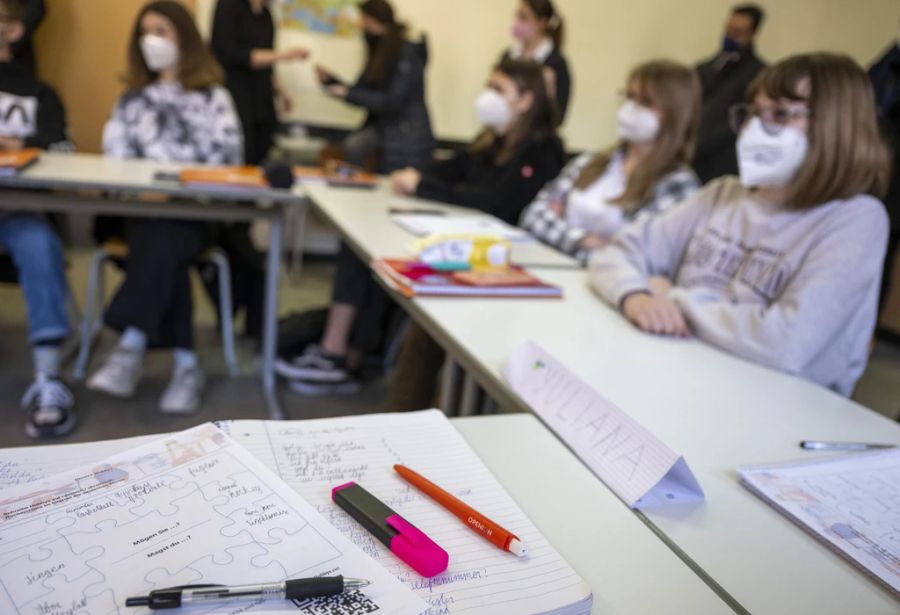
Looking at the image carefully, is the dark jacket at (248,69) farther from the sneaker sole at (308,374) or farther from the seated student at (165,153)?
the sneaker sole at (308,374)

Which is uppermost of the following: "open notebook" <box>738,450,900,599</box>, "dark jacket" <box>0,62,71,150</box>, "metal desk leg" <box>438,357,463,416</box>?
"dark jacket" <box>0,62,71,150</box>

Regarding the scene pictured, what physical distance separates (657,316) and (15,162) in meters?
1.64

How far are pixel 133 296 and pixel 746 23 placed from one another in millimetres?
3252

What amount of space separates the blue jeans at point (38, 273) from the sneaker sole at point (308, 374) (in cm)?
69

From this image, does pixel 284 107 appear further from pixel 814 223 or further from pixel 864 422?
pixel 864 422

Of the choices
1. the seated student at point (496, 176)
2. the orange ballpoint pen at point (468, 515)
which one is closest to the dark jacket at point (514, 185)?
the seated student at point (496, 176)

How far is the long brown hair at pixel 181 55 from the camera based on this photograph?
228cm

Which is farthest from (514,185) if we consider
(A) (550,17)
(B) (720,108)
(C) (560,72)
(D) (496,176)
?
(B) (720,108)

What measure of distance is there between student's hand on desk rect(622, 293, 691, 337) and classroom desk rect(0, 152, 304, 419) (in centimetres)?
117

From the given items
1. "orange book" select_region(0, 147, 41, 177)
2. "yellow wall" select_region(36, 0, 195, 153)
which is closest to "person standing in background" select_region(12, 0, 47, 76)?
"yellow wall" select_region(36, 0, 195, 153)

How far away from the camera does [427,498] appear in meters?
0.61

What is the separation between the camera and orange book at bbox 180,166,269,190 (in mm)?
1957

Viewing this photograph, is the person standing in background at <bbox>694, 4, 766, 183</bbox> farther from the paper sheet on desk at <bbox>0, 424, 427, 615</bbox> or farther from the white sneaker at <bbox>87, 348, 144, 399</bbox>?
the paper sheet on desk at <bbox>0, 424, 427, 615</bbox>

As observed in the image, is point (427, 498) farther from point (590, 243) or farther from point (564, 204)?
point (564, 204)
